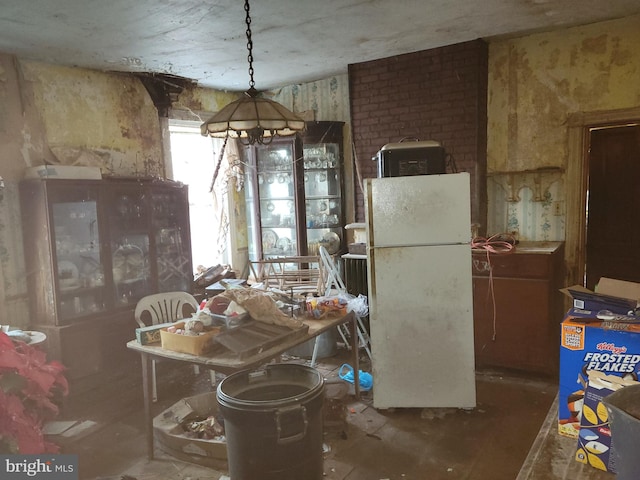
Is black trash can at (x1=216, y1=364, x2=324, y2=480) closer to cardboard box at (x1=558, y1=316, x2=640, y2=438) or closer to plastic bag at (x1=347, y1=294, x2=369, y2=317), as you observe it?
cardboard box at (x1=558, y1=316, x2=640, y2=438)

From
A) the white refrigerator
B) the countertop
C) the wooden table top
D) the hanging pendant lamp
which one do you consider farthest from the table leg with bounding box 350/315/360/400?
the hanging pendant lamp

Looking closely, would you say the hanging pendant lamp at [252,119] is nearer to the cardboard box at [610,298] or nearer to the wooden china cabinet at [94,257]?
the cardboard box at [610,298]

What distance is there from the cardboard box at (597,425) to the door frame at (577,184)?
124 inches

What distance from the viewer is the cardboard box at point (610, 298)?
156 centimetres

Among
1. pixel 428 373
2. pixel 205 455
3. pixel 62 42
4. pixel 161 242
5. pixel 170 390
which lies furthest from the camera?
pixel 161 242

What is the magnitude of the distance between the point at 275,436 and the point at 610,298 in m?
1.39

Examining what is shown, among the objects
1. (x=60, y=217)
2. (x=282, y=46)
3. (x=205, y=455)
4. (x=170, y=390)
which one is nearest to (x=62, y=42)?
(x=60, y=217)

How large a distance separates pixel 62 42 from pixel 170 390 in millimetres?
2800

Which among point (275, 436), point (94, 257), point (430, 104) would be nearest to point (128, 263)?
point (94, 257)

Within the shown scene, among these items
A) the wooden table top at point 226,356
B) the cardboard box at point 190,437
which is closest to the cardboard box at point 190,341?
the wooden table top at point 226,356

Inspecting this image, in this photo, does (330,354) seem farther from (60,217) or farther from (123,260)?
(60,217)

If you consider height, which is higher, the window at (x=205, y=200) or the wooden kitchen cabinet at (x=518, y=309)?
the window at (x=205, y=200)

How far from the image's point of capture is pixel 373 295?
126 inches

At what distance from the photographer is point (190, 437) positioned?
2.78 metres
